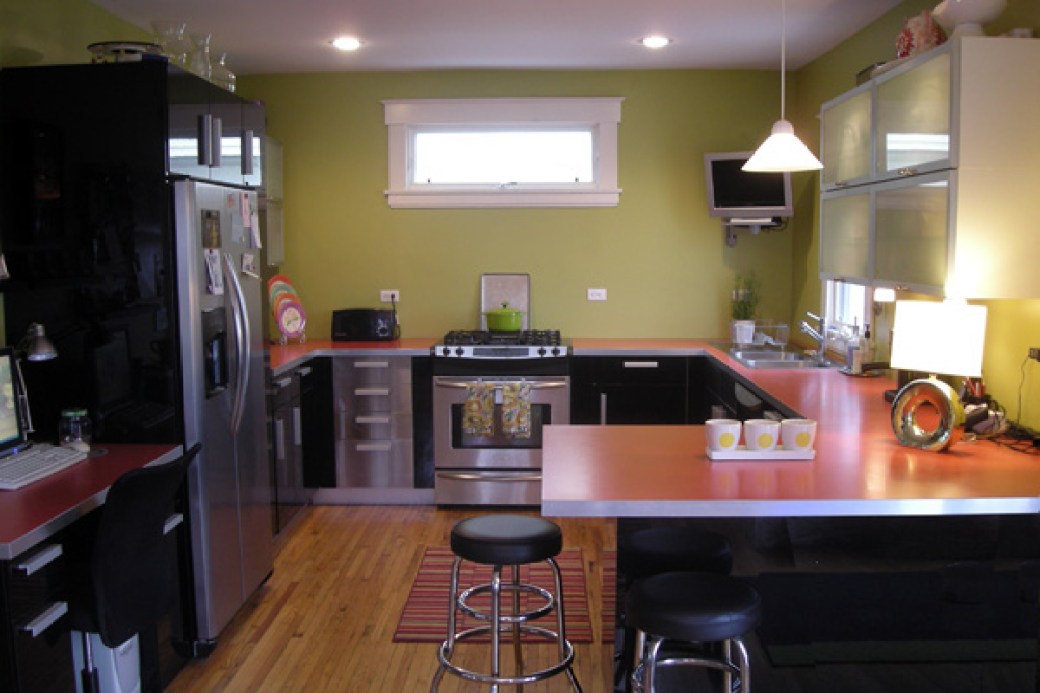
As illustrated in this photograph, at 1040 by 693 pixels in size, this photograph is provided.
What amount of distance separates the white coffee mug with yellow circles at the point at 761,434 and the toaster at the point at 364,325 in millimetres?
3329

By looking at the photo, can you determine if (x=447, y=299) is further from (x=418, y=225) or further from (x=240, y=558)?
(x=240, y=558)

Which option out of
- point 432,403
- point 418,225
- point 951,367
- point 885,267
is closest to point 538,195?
point 418,225

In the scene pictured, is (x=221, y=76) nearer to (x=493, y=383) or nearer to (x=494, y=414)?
(x=493, y=383)

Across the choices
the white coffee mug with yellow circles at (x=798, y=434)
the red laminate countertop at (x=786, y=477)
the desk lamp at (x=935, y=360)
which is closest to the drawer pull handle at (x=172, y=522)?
the red laminate countertop at (x=786, y=477)

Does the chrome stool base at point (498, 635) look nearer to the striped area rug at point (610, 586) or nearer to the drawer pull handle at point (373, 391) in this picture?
the striped area rug at point (610, 586)

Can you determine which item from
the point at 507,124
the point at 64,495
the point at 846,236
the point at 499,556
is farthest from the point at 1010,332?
the point at 507,124

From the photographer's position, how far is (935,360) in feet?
10.5

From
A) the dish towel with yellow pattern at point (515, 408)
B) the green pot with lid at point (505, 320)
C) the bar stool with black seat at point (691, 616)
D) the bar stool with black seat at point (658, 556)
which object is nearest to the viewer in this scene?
the bar stool with black seat at point (691, 616)

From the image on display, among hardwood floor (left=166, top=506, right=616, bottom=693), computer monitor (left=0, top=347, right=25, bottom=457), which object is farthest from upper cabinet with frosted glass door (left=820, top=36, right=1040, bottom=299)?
computer monitor (left=0, top=347, right=25, bottom=457)

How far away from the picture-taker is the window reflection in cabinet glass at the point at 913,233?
3.09 meters

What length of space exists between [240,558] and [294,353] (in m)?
1.61

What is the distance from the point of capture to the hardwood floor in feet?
11.4

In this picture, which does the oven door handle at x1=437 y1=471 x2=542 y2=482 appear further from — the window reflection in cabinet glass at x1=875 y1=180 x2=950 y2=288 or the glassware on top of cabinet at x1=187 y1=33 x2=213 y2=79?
the glassware on top of cabinet at x1=187 y1=33 x2=213 y2=79

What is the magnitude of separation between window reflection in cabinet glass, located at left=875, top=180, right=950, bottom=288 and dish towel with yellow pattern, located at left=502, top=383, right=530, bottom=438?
2.20 metres
